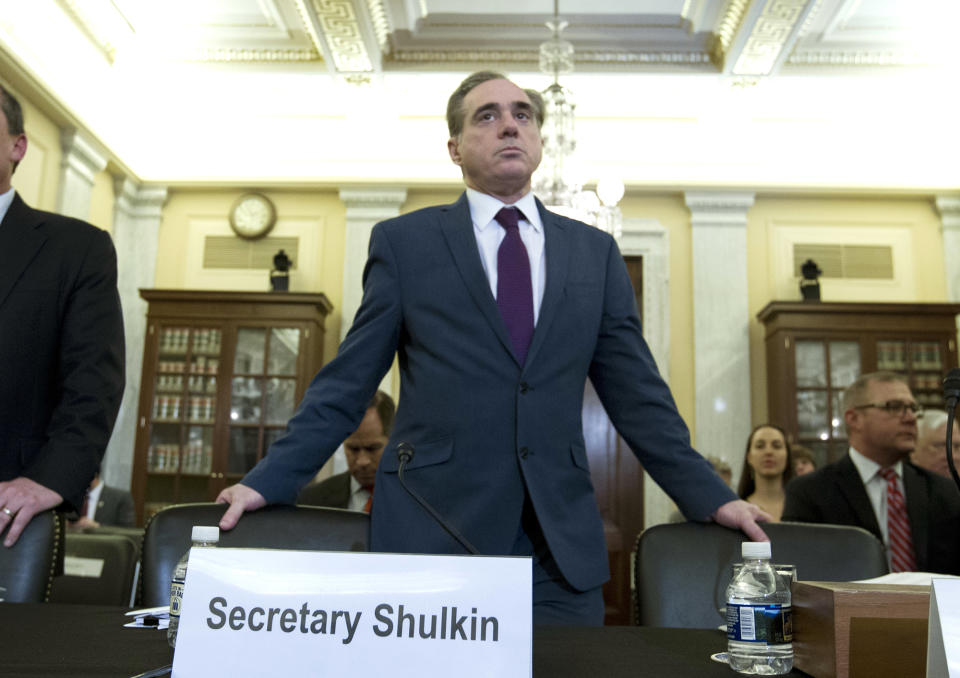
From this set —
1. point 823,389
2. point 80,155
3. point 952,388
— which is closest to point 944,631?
point 952,388

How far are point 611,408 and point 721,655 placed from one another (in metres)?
0.65

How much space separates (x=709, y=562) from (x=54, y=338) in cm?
136

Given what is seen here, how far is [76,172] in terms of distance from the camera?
237 inches

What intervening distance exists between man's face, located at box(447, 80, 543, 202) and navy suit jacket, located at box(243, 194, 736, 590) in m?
0.08

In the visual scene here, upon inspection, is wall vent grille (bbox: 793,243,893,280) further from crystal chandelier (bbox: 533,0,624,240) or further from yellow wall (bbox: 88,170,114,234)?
yellow wall (bbox: 88,170,114,234)

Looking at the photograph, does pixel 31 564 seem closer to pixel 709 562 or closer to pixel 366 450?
pixel 709 562

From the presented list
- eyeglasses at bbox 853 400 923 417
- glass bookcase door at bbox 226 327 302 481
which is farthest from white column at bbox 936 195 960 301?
glass bookcase door at bbox 226 327 302 481

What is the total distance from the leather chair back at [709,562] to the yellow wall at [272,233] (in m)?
5.63

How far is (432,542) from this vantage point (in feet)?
4.38

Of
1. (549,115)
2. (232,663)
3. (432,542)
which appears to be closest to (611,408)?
(432,542)

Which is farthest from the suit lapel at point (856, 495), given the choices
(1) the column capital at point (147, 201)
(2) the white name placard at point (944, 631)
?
(1) the column capital at point (147, 201)

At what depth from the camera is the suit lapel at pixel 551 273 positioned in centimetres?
143

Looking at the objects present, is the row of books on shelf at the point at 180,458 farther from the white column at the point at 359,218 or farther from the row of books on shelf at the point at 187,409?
the white column at the point at 359,218

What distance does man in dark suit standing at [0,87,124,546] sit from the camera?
1.69m
